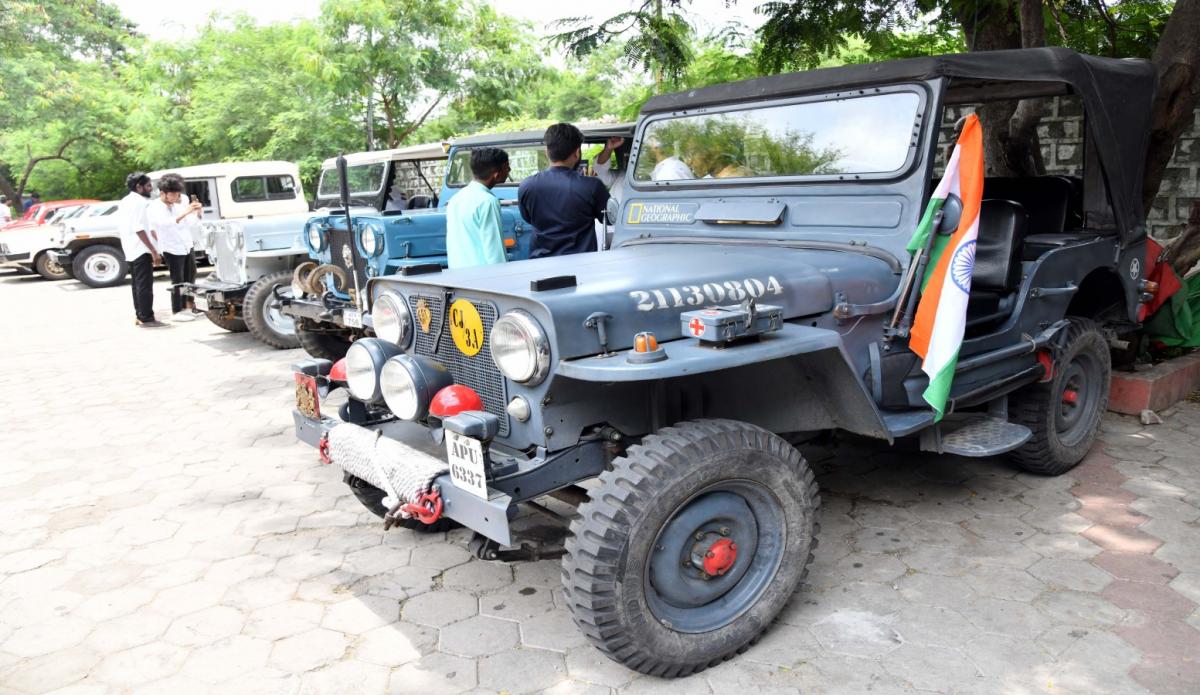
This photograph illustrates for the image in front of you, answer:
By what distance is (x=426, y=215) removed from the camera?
6891mm

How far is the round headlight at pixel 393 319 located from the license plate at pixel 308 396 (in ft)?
1.07

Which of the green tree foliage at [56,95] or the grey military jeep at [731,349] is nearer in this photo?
the grey military jeep at [731,349]

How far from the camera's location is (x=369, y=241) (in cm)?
676

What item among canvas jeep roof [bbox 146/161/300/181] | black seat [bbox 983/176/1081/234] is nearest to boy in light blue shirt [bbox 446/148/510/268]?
black seat [bbox 983/176/1081/234]

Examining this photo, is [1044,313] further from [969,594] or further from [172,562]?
[172,562]

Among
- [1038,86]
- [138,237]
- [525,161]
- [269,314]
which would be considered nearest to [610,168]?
[525,161]

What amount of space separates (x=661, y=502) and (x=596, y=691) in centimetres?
65

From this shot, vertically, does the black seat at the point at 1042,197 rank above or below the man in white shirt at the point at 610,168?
below

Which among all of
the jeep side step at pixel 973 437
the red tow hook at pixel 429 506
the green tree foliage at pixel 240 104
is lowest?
the jeep side step at pixel 973 437

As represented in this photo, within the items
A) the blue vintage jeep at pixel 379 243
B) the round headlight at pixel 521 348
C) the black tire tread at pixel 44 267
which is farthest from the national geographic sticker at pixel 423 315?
the black tire tread at pixel 44 267

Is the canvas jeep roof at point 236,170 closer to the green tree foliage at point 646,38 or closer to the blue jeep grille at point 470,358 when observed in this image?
the green tree foliage at point 646,38

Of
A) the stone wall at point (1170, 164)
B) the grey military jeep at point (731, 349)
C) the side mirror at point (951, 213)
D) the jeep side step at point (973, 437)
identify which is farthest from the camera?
the stone wall at point (1170, 164)

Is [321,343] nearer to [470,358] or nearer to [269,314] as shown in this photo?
[269,314]

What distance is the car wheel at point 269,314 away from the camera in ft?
26.2
